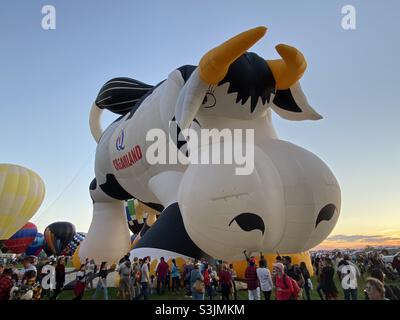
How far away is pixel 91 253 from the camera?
1040cm

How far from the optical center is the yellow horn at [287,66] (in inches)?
259

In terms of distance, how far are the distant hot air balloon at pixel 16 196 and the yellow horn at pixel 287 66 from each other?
42.8 feet

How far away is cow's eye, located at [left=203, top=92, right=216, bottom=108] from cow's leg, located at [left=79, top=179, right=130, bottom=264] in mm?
4859

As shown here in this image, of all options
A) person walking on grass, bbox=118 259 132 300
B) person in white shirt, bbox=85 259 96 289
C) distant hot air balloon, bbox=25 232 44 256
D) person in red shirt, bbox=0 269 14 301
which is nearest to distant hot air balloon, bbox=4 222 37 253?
distant hot air balloon, bbox=25 232 44 256

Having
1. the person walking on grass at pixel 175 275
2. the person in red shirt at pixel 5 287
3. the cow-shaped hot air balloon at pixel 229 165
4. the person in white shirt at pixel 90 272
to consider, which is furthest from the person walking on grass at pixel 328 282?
the person in white shirt at pixel 90 272

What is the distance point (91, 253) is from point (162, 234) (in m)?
4.00

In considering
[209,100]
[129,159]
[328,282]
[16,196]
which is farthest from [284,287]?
[16,196]

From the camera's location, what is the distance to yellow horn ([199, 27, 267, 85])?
19.6 feet

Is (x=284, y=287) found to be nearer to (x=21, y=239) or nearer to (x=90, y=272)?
(x=90, y=272)

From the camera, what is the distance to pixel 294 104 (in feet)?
26.0

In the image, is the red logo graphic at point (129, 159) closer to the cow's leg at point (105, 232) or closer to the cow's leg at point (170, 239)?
the cow's leg at point (170, 239)

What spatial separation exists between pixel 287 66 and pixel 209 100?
1483 mm
